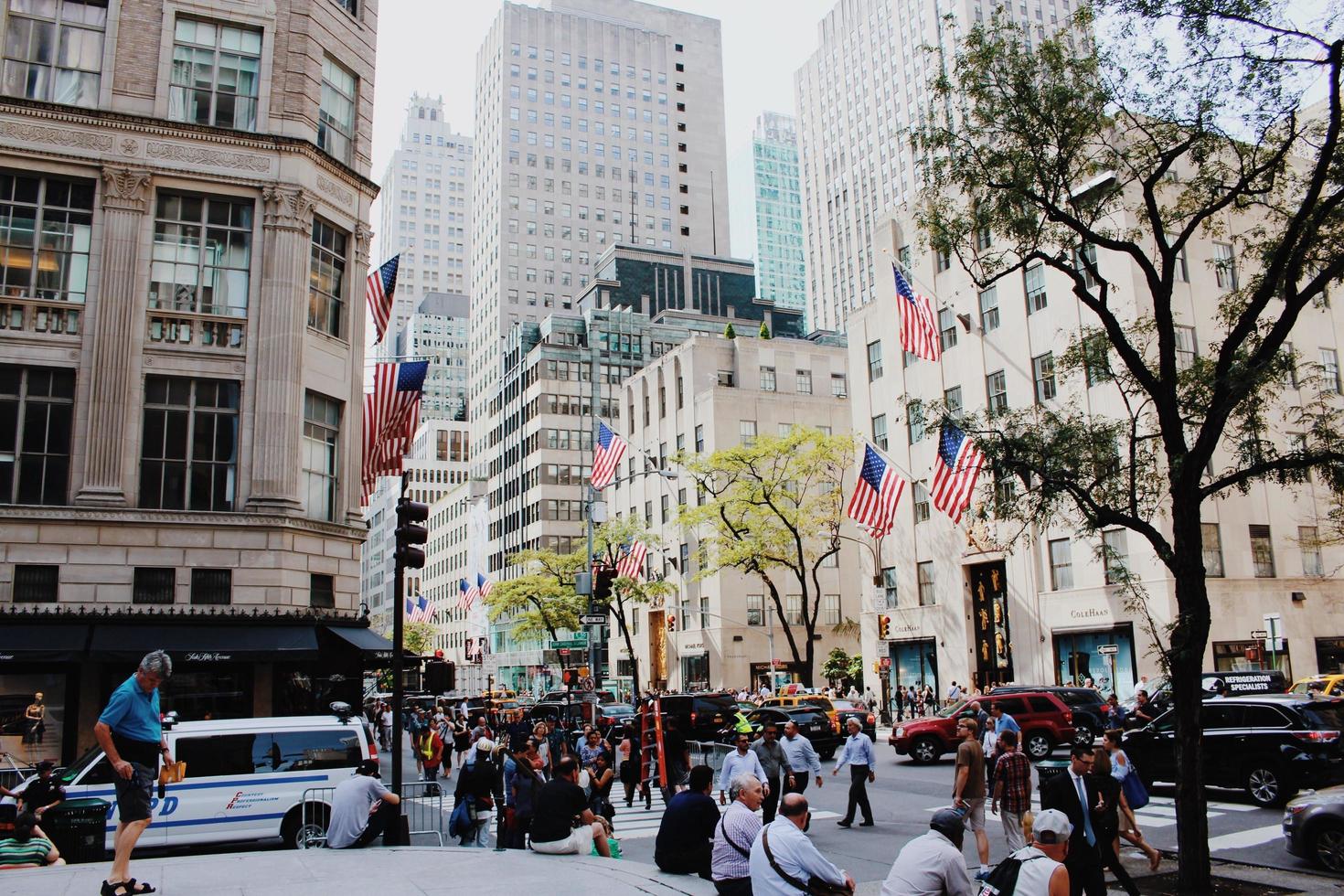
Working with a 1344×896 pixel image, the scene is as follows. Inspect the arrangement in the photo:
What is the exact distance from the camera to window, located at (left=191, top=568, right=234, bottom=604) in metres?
25.0

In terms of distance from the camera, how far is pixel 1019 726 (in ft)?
84.4

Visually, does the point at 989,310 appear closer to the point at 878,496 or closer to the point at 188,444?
the point at 878,496

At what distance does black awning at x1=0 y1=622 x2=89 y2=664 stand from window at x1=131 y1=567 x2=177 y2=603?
147 cm

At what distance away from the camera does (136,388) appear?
25656mm

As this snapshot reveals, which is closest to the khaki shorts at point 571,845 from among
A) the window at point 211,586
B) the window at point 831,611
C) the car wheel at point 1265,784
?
the car wheel at point 1265,784

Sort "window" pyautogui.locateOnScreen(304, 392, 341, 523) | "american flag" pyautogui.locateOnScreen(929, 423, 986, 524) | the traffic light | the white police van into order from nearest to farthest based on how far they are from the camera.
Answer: the white police van
the traffic light
"window" pyautogui.locateOnScreen(304, 392, 341, 523)
"american flag" pyautogui.locateOnScreen(929, 423, 986, 524)

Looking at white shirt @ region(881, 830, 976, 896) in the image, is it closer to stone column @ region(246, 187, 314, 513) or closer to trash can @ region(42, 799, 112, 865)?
trash can @ region(42, 799, 112, 865)

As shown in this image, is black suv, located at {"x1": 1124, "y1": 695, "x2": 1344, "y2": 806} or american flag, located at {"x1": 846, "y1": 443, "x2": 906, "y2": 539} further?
american flag, located at {"x1": 846, "y1": 443, "x2": 906, "y2": 539}

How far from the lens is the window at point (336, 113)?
2970 centimetres

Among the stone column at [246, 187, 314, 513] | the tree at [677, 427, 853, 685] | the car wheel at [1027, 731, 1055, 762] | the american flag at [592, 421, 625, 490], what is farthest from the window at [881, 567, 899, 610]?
the stone column at [246, 187, 314, 513]

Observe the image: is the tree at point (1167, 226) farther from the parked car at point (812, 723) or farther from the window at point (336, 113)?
the window at point (336, 113)

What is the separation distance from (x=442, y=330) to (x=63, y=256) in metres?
167

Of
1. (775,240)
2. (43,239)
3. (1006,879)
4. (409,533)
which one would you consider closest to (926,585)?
(43,239)

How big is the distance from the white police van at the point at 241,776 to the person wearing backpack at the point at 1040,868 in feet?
37.3
